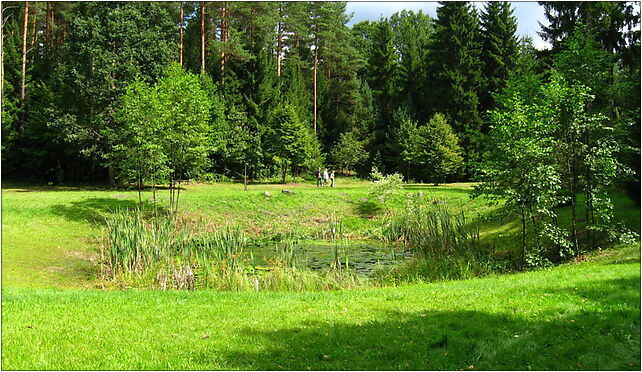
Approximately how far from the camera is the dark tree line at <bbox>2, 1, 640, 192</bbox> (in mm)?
29359

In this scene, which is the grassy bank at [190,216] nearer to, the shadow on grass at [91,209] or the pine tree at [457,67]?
the shadow on grass at [91,209]

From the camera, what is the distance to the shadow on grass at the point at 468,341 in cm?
591

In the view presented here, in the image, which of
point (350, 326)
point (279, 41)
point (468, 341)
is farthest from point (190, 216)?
point (279, 41)

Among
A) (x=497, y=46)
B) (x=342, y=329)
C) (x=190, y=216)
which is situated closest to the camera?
(x=342, y=329)

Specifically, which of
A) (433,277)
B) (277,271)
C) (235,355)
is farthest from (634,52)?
(235,355)

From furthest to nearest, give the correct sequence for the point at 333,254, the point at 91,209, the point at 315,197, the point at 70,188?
the point at 70,188 < the point at 315,197 < the point at 91,209 < the point at 333,254

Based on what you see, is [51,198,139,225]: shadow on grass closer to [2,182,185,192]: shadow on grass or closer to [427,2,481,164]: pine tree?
[2,182,185,192]: shadow on grass

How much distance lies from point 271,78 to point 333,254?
98.2ft

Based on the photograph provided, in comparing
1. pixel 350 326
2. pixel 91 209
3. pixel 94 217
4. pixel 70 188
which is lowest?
pixel 350 326

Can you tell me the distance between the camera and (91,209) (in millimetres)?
22797

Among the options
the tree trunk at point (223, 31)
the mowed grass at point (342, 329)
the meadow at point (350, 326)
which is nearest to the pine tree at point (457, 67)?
the tree trunk at point (223, 31)

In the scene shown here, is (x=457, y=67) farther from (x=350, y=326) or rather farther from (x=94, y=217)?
(x=350, y=326)

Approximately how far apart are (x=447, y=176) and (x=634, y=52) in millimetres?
23691

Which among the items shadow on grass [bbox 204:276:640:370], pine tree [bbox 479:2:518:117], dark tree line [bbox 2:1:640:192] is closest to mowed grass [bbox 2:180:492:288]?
dark tree line [bbox 2:1:640:192]
